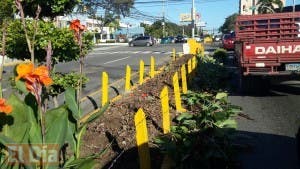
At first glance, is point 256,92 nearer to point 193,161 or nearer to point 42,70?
point 193,161

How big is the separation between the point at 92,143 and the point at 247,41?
6433mm

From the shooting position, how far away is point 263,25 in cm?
1295

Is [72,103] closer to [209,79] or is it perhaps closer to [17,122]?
[17,122]

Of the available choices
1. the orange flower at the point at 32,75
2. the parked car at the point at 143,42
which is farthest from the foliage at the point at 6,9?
the parked car at the point at 143,42

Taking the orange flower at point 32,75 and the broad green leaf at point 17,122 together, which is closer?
the orange flower at point 32,75

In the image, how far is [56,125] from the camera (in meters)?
3.33

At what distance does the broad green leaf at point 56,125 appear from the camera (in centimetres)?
332

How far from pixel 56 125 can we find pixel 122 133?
402cm

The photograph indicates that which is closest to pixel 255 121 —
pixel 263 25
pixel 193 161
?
pixel 193 161

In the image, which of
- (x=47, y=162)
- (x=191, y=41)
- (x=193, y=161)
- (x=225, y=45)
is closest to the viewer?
(x=47, y=162)

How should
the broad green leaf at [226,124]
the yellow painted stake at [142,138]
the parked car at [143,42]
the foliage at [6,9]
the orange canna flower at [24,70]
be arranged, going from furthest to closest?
1. the parked car at [143,42]
2. the broad green leaf at [226,124]
3. the foliage at [6,9]
4. the yellow painted stake at [142,138]
5. the orange canna flower at [24,70]

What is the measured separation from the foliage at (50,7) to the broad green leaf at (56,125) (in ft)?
13.2

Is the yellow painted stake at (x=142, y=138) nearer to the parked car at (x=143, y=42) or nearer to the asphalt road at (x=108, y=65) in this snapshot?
the asphalt road at (x=108, y=65)

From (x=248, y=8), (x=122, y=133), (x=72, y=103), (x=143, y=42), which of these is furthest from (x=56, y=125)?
(x=143, y=42)
